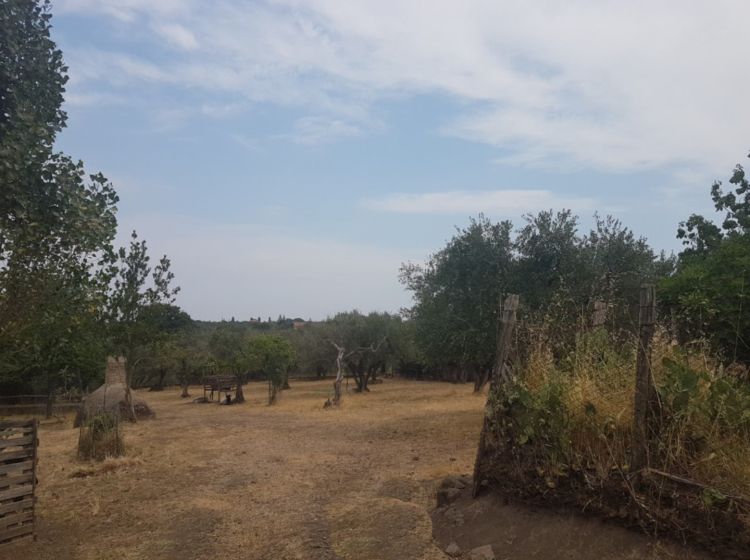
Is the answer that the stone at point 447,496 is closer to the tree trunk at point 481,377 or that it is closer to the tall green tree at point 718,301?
the tall green tree at point 718,301

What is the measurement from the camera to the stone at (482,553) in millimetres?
5395

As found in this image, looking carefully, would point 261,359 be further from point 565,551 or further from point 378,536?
point 565,551

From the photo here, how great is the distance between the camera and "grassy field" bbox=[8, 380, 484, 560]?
250 inches

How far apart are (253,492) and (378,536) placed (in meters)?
3.10

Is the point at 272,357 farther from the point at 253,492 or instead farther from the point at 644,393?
the point at 644,393

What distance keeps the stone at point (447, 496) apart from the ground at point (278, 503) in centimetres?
21

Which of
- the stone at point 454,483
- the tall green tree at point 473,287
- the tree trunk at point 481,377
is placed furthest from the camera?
the tree trunk at point 481,377

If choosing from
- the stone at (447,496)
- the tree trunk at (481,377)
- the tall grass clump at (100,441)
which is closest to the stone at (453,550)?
the stone at (447,496)

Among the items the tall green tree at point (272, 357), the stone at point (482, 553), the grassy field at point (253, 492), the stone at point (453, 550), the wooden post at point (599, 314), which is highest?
the wooden post at point (599, 314)

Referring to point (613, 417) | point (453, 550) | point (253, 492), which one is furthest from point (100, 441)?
→ point (613, 417)

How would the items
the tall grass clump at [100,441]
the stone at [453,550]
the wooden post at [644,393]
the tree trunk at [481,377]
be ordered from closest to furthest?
1. the wooden post at [644,393]
2. the stone at [453,550]
3. the tall grass clump at [100,441]
4. the tree trunk at [481,377]

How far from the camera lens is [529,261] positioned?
1580cm

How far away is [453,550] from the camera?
5.75 metres

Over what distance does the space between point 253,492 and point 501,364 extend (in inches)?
172
